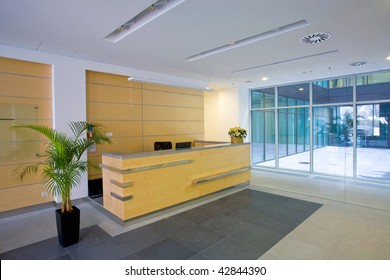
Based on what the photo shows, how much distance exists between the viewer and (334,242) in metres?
3.24

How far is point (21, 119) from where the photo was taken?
4543mm

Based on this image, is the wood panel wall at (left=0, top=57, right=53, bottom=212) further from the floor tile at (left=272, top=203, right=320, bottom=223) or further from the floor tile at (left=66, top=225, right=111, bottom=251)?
the floor tile at (left=272, top=203, right=320, bottom=223)

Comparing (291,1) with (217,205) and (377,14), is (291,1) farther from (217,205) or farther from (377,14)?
(217,205)

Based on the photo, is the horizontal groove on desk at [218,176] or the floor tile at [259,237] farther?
the horizontal groove on desk at [218,176]

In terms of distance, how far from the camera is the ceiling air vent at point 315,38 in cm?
383

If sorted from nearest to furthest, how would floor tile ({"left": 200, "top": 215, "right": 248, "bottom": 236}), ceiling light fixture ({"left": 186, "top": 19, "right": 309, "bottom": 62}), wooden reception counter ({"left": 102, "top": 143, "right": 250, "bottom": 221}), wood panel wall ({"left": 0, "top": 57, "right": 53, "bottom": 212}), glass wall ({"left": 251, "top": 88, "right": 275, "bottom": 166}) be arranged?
1. ceiling light fixture ({"left": 186, "top": 19, "right": 309, "bottom": 62})
2. floor tile ({"left": 200, "top": 215, "right": 248, "bottom": 236})
3. wooden reception counter ({"left": 102, "top": 143, "right": 250, "bottom": 221})
4. wood panel wall ({"left": 0, "top": 57, "right": 53, "bottom": 212})
5. glass wall ({"left": 251, "top": 88, "right": 275, "bottom": 166})

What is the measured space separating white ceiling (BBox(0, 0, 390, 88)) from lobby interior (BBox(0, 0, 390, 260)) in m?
0.03

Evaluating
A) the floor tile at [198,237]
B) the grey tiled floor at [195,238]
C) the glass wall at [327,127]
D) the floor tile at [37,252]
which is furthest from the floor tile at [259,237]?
the glass wall at [327,127]

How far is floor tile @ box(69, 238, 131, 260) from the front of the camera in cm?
294

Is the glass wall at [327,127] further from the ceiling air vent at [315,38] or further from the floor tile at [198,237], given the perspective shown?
the floor tile at [198,237]

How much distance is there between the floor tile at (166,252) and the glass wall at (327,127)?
18.6 feet

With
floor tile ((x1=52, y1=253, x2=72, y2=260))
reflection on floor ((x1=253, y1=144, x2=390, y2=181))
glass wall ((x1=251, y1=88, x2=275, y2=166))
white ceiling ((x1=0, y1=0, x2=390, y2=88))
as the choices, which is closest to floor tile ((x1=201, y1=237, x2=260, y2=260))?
floor tile ((x1=52, y1=253, x2=72, y2=260))

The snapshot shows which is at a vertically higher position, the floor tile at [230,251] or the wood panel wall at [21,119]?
the wood panel wall at [21,119]

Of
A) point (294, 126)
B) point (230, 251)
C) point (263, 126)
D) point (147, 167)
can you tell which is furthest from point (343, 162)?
point (147, 167)
